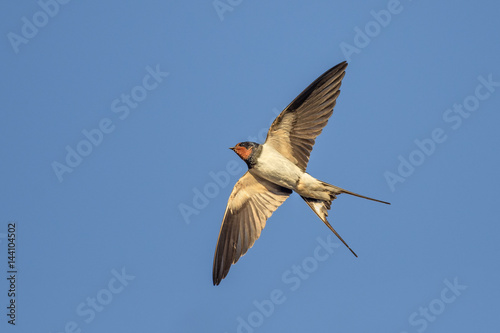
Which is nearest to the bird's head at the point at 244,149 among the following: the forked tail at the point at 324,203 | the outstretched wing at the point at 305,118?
the outstretched wing at the point at 305,118

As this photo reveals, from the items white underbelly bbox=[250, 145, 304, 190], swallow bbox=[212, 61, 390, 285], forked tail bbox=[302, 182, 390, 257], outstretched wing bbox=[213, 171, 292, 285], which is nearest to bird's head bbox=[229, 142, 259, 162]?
swallow bbox=[212, 61, 390, 285]

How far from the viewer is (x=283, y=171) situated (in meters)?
8.05

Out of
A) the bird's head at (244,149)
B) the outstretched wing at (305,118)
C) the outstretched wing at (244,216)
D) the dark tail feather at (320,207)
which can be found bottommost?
the dark tail feather at (320,207)

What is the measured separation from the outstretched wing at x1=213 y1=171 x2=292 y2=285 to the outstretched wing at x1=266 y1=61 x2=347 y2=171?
0.64m

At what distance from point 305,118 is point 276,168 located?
2.31 feet

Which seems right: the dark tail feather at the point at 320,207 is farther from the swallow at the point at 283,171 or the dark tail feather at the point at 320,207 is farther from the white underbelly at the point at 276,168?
the white underbelly at the point at 276,168

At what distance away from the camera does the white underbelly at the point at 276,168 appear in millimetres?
8055

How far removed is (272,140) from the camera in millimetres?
8180

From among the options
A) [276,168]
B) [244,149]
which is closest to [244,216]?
[276,168]

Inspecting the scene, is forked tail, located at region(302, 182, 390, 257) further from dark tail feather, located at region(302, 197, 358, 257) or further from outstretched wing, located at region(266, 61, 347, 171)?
outstretched wing, located at region(266, 61, 347, 171)

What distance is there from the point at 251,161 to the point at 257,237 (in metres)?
1.03

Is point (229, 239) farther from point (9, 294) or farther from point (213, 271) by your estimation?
point (9, 294)

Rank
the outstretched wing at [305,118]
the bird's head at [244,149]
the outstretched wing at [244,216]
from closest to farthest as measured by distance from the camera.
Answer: the outstretched wing at [305,118] < the bird's head at [244,149] < the outstretched wing at [244,216]

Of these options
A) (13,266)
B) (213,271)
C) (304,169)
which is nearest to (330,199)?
(304,169)
